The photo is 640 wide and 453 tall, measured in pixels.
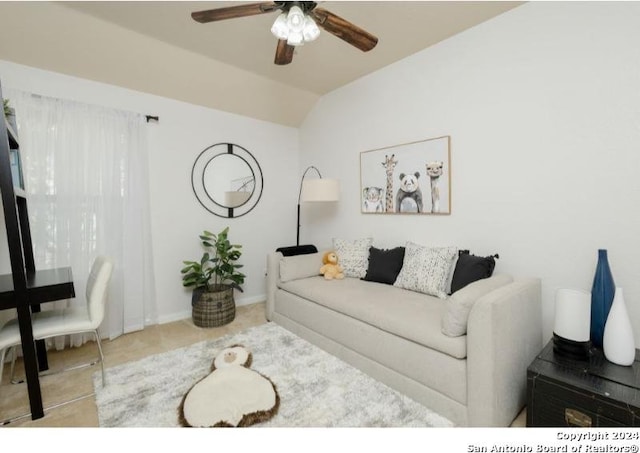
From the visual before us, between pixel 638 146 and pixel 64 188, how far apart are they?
13.4 feet

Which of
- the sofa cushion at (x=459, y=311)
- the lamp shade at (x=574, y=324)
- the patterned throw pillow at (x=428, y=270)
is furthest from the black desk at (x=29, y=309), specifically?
the lamp shade at (x=574, y=324)

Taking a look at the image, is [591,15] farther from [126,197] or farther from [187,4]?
[126,197]

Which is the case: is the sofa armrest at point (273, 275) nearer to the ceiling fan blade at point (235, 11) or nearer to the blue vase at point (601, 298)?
the ceiling fan blade at point (235, 11)

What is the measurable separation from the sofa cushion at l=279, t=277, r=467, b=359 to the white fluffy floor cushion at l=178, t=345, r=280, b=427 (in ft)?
2.47

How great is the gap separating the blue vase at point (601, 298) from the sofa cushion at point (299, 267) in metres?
2.09

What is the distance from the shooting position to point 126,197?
2.83 metres

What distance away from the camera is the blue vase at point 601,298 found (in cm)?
165

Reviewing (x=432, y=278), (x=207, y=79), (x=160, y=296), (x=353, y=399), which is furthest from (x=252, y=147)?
(x=353, y=399)

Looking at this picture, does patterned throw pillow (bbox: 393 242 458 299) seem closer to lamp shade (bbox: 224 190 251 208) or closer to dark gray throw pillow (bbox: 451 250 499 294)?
dark gray throw pillow (bbox: 451 250 499 294)

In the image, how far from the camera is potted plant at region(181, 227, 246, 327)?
9.55 ft

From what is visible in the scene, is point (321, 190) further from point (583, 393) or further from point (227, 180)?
point (583, 393)

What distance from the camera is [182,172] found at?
3205mm

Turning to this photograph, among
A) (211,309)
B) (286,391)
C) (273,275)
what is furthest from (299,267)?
(286,391)

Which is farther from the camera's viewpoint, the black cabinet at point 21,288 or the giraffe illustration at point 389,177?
the giraffe illustration at point 389,177
